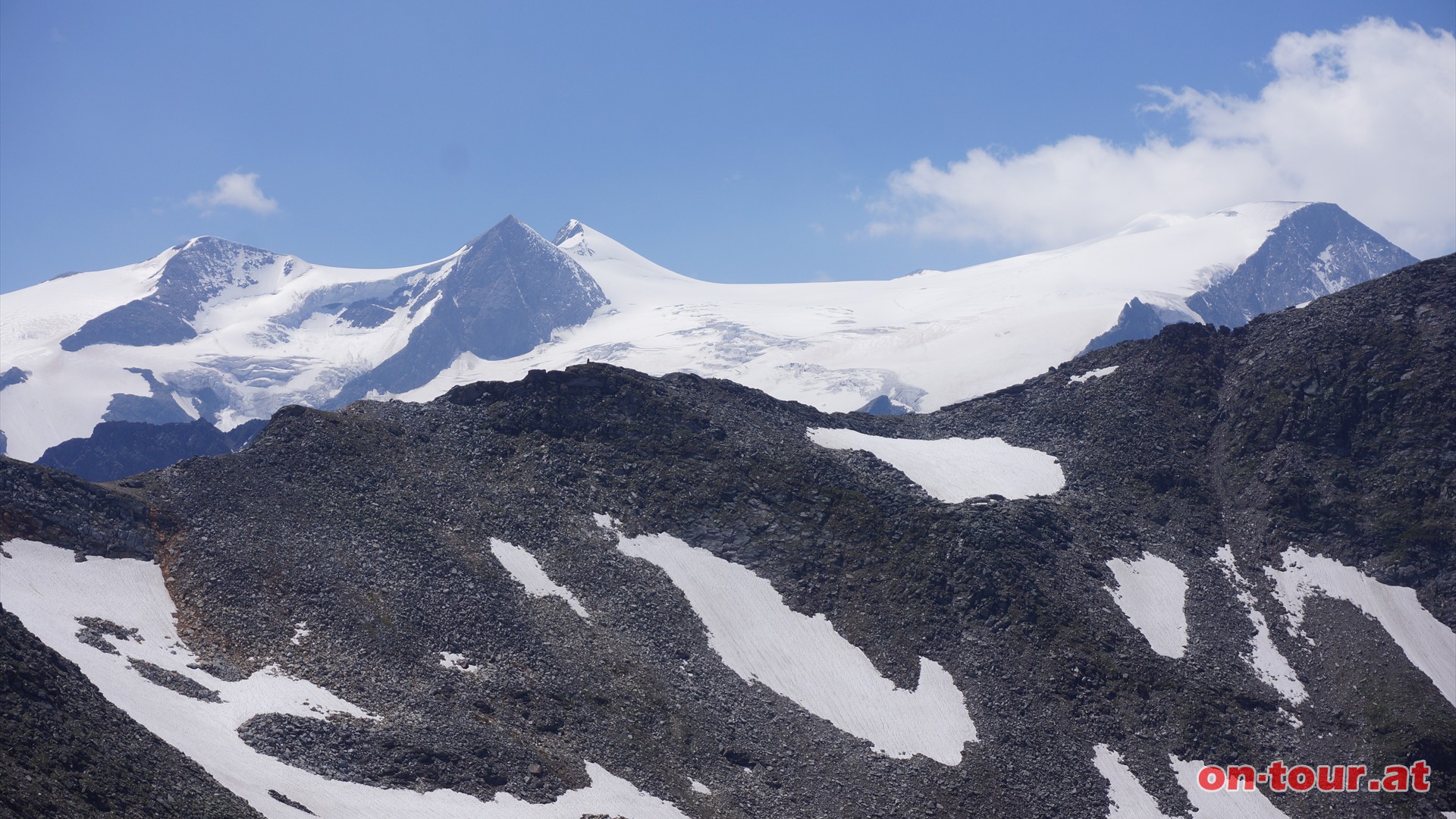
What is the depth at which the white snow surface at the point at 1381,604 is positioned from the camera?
259ft

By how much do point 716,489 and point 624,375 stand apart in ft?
60.8

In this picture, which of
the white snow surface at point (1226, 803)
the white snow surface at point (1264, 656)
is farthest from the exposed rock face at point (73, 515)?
the white snow surface at point (1264, 656)

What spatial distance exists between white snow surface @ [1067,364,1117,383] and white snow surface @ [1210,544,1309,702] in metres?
33.8

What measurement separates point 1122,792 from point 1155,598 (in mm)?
21779

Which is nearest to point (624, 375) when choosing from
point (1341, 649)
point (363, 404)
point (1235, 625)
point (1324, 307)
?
point (363, 404)

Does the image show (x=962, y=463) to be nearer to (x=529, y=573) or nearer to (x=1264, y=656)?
(x=1264, y=656)

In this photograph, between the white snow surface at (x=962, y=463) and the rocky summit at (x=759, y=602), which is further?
the white snow surface at (x=962, y=463)

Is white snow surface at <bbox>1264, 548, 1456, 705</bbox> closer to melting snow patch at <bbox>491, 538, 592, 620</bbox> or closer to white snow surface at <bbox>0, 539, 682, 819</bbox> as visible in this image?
melting snow patch at <bbox>491, 538, 592, 620</bbox>

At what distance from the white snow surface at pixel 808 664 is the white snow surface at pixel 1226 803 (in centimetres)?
1419

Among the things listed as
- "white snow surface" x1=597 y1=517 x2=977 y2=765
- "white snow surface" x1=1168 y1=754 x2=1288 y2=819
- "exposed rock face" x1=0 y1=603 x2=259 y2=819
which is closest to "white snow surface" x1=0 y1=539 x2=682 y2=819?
"exposed rock face" x1=0 y1=603 x2=259 y2=819

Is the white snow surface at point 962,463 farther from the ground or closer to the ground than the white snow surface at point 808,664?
farther from the ground

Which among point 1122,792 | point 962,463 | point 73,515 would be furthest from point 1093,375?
point 73,515

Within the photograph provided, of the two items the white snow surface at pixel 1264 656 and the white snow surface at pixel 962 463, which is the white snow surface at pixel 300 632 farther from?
the white snow surface at pixel 1264 656

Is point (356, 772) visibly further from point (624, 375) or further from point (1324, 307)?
point (1324, 307)
